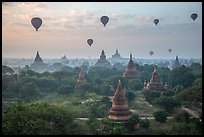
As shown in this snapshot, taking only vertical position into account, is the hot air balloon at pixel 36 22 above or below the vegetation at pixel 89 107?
above

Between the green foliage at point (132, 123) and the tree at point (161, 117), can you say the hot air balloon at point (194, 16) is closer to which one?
the tree at point (161, 117)

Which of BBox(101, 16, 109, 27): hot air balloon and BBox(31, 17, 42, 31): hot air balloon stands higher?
BBox(101, 16, 109, 27): hot air balloon

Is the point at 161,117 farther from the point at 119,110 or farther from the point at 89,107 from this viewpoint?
the point at 89,107

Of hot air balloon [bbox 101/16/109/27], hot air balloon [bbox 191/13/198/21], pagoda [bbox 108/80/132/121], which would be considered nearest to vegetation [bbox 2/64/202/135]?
pagoda [bbox 108/80/132/121]

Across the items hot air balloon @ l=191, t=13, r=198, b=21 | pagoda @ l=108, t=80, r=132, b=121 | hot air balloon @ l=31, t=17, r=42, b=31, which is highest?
hot air balloon @ l=191, t=13, r=198, b=21

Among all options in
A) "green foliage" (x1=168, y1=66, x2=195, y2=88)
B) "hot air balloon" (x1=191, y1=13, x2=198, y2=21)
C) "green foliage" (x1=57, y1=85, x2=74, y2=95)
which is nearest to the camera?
"green foliage" (x1=57, y1=85, x2=74, y2=95)

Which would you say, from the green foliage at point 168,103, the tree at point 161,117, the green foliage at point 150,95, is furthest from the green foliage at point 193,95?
the green foliage at point 150,95

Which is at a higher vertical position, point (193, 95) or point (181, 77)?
point (181, 77)

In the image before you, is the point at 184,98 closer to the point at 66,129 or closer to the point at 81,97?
the point at 66,129

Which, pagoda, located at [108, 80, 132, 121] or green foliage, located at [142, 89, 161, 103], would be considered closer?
pagoda, located at [108, 80, 132, 121]

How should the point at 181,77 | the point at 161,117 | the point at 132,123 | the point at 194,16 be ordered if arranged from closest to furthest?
the point at 132,123, the point at 161,117, the point at 194,16, the point at 181,77

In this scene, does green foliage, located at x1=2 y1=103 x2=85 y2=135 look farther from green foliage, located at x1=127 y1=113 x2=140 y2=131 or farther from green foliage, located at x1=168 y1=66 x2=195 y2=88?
green foliage, located at x1=168 y1=66 x2=195 y2=88

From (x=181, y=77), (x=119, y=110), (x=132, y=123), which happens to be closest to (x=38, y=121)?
(x=132, y=123)
